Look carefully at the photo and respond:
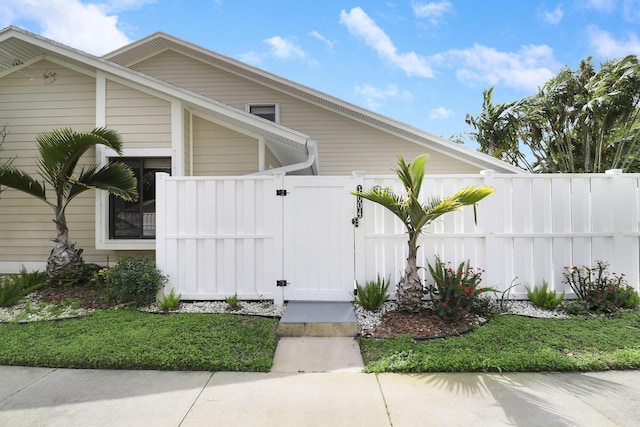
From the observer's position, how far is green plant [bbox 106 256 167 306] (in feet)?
15.8

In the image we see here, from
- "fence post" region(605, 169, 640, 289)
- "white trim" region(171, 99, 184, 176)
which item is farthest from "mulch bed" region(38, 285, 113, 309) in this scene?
"fence post" region(605, 169, 640, 289)

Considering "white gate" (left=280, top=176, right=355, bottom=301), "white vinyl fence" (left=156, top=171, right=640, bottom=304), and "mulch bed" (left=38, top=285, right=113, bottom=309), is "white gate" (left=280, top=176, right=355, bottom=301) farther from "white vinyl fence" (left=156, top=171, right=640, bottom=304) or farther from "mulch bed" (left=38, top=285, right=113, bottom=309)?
"mulch bed" (left=38, top=285, right=113, bottom=309)

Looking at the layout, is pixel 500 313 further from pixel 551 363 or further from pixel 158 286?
pixel 158 286

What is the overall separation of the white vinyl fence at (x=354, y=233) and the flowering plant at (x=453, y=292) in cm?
37

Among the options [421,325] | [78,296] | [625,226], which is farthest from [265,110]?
[625,226]

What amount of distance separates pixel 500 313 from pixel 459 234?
1.20m

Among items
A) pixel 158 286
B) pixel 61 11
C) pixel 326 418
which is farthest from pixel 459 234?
pixel 61 11

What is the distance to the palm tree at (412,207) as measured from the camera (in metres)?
4.15

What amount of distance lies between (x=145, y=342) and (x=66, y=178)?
3510 mm

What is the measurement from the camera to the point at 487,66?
16609 millimetres

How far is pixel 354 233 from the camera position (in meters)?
4.96

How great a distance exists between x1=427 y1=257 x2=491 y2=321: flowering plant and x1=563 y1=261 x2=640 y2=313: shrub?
1.43m

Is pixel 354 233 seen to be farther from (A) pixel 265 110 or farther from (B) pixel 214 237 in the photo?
(A) pixel 265 110

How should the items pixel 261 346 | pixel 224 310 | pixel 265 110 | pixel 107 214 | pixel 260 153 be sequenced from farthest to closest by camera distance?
1. pixel 265 110
2. pixel 260 153
3. pixel 107 214
4. pixel 224 310
5. pixel 261 346
